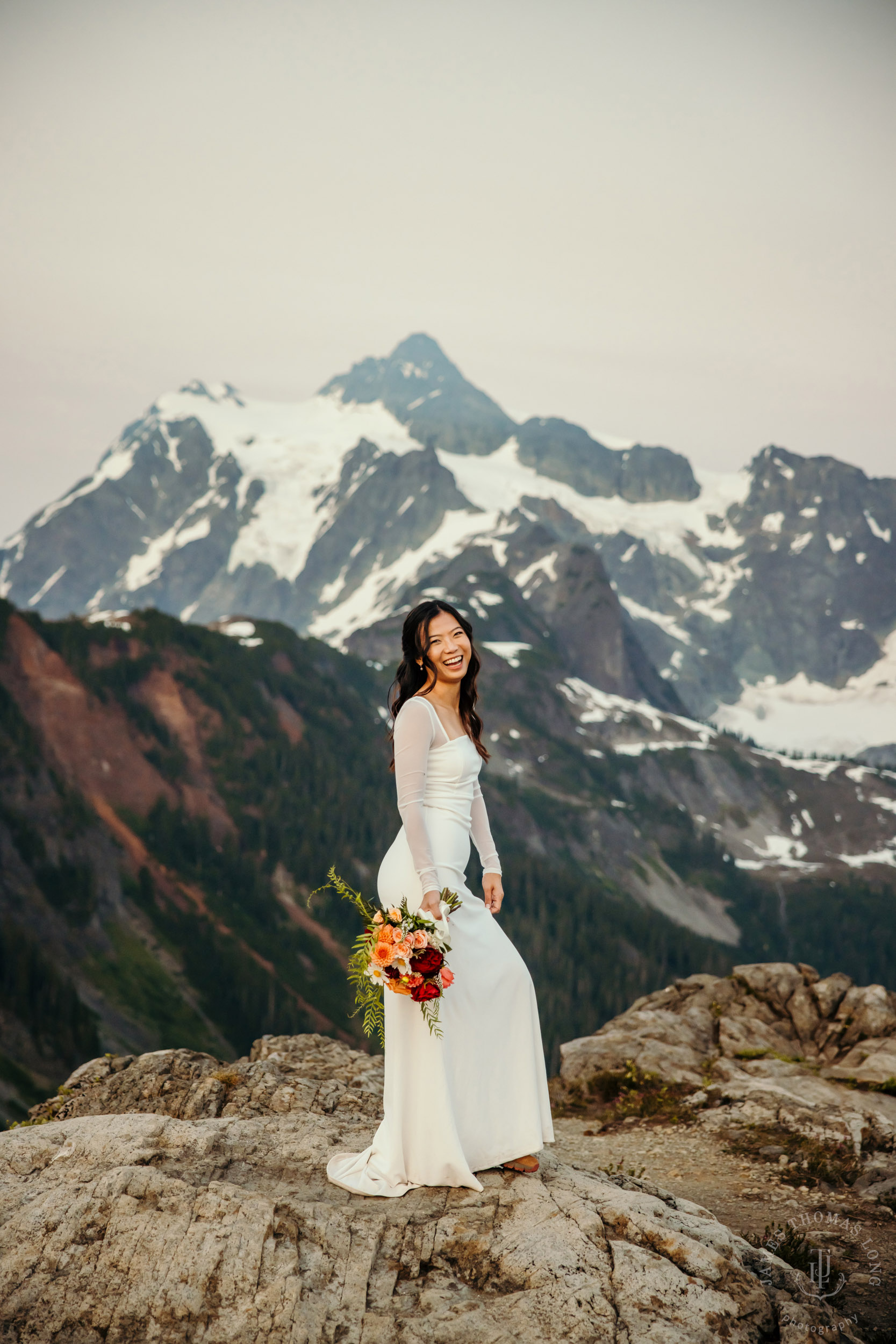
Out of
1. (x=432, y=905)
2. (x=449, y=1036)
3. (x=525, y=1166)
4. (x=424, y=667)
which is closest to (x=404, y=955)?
(x=432, y=905)

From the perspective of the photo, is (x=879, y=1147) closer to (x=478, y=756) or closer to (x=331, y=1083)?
(x=331, y=1083)

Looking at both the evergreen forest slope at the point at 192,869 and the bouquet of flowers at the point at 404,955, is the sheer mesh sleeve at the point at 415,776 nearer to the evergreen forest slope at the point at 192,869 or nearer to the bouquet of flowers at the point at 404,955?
the bouquet of flowers at the point at 404,955

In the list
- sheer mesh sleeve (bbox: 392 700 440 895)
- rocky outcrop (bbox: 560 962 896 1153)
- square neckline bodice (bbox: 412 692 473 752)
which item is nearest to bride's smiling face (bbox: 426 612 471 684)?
square neckline bodice (bbox: 412 692 473 752)

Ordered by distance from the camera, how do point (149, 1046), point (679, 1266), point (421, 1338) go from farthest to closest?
point (149, 1046) < point (679, 1266) < point (421, 1338)

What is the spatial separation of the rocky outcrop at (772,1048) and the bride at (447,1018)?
26.8ft

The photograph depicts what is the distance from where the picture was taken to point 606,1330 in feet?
22.1

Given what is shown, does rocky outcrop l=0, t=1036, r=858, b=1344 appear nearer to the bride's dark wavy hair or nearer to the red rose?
the red rose

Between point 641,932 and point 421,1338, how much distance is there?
567ft

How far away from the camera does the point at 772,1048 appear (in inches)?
804

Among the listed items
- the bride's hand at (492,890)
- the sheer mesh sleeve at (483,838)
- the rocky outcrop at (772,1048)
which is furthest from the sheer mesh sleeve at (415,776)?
the rocky outcrop at (772,1048)

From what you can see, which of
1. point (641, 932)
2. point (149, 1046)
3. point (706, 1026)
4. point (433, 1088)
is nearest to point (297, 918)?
point (149, 1046)

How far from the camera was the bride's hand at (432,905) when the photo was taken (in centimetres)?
810

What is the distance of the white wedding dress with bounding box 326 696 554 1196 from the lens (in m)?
8.27

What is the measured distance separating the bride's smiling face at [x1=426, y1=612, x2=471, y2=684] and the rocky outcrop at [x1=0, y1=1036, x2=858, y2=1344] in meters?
4.44
